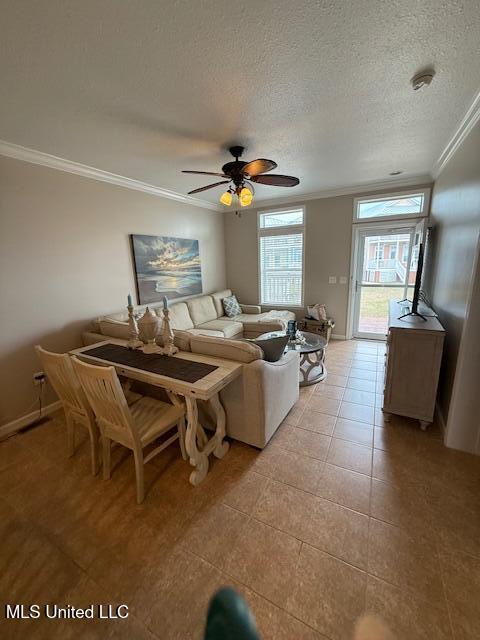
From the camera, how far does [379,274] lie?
446 cm

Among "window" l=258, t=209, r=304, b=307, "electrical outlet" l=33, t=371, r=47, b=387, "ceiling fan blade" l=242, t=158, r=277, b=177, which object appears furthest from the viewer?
"window" l=258, t=209, r=304, b=307

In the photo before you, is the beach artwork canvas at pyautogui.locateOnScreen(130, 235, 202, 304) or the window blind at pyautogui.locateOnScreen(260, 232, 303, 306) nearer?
the beach artwork canvas at pyautogui.locateOnScreen(130, 235, 202, 304)

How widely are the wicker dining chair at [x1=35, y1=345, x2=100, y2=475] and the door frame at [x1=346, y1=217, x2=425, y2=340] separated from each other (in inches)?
167

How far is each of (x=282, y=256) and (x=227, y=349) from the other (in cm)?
352

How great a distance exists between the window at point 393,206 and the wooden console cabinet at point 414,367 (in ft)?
8.00

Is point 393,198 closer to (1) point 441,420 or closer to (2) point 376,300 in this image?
(2) point 376,300

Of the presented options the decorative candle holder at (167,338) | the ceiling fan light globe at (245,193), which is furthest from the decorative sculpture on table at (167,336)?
the ceiling fan light globe at (245,193)

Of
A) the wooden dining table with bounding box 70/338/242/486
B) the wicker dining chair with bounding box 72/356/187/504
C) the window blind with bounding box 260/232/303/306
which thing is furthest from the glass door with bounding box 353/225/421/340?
the wicker dining chair with bounding box 72/356/187/504

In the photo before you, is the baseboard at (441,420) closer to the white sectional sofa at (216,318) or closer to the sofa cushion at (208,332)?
the white sectional sofa at (216,318)

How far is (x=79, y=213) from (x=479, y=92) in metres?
3.74

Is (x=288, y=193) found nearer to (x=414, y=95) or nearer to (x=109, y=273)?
(x=414, y=95)

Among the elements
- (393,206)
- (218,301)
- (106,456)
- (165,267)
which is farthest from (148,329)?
(393,206)

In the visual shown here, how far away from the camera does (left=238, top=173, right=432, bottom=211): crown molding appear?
12.6 feet

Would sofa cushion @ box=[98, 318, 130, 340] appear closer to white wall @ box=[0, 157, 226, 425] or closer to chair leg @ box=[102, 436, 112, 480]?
white wall @ box=[0, 157, 226, 425]
